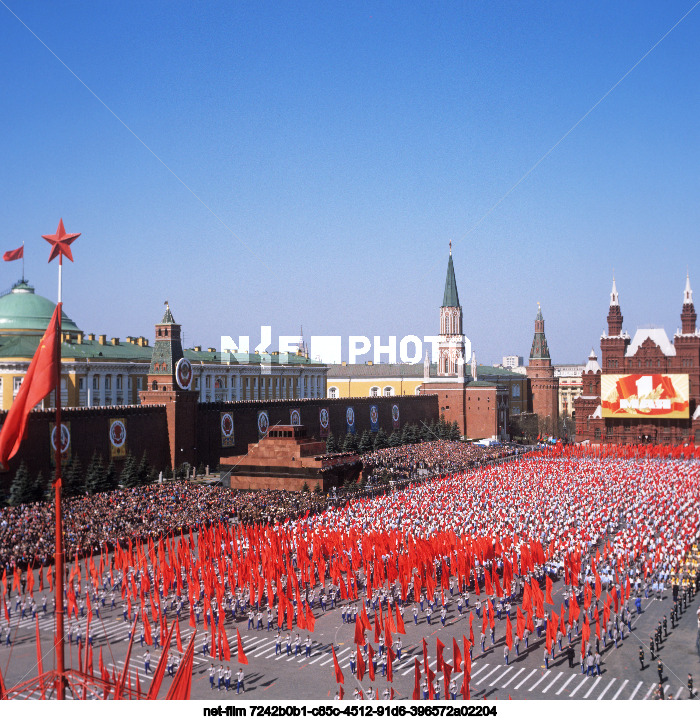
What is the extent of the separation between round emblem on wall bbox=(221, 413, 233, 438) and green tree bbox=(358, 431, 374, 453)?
52.2 feet

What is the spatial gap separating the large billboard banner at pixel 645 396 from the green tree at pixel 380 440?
2328 centimetres

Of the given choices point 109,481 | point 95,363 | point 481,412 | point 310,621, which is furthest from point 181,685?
point 481,412

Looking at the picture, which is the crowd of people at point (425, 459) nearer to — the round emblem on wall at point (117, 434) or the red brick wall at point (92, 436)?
the red brick wall at point (92, 436)

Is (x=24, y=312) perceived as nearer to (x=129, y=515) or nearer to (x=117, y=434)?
(x=117, y=434)

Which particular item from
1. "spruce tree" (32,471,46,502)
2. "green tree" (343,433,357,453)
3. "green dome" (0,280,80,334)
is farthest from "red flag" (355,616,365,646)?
"green dome" (0,280,80,334)

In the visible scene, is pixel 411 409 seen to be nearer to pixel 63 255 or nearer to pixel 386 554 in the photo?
pixel 386 554

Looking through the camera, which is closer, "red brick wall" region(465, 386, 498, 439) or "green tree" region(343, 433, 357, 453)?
"green tree" region(343, 433, 357, 453)

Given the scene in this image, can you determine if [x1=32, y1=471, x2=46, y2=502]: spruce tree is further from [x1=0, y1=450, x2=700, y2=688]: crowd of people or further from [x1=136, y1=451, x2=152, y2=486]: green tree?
[x1=136, y1=451, x2=152, y2=486]: green tree

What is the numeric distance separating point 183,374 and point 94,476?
12888 millimetres

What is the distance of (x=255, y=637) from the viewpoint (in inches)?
894

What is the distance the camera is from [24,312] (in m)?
65.9

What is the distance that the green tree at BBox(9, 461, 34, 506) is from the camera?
1527 inches

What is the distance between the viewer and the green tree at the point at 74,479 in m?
42.1
